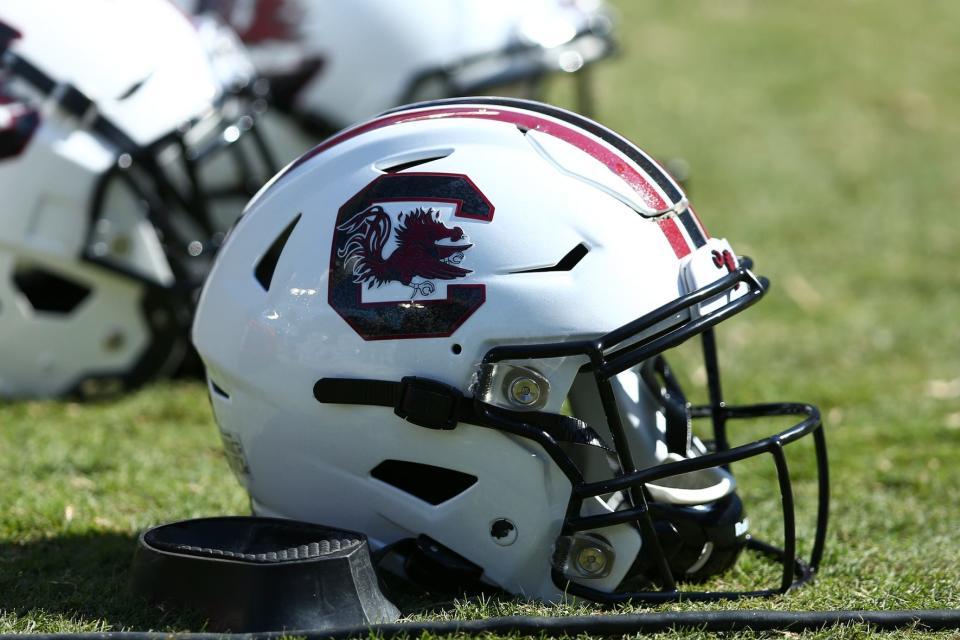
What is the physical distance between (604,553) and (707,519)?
0.26 m

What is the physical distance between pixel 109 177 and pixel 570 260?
2059 millimetres

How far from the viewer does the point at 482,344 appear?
2.37 meters

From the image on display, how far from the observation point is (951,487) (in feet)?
11.4

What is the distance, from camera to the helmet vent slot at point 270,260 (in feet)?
8.48

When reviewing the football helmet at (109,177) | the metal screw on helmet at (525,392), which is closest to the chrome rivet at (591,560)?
the metal screw on helmet at (525,392)

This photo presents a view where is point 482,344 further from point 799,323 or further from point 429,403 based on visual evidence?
point 799,323

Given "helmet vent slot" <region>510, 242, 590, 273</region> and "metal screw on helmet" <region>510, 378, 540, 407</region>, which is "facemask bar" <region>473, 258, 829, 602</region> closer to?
"metal screw on helmet" <region>510, 378, 540, 407</region>

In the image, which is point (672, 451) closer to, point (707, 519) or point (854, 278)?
point (707, 519)

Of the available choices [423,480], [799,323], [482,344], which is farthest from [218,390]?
[799,323]

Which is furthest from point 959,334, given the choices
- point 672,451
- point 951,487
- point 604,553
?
point 604,553

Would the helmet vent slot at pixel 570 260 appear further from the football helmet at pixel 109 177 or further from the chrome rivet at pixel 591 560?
the football helmet at pixel 109 177

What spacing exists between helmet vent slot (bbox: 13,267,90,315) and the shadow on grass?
1411 millimetres

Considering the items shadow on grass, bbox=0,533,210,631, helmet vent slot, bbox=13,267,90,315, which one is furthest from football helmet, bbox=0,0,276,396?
shadow on grass, bbox=0,533,210,631

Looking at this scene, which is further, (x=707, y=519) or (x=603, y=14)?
(x=603, y=14)
